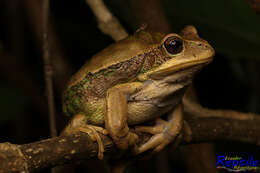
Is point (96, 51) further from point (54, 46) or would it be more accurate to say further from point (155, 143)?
point (155, 143)

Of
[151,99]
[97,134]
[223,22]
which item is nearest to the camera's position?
[97,134]

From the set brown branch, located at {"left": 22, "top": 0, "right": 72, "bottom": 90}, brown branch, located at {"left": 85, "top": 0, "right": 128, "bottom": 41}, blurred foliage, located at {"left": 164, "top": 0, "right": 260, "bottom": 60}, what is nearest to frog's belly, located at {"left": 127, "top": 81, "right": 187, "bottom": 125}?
brown branch, located at {"left": 85, "top": 0, "right": 128, "bottom": 41}

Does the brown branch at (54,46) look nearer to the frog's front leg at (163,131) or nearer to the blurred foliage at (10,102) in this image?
the blurred foliage at (10,102)

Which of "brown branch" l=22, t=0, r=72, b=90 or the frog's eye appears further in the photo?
"brown branch" l=22, t=0, r=72, b=90

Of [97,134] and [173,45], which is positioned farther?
[173,45]

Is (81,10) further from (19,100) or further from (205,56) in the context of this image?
(205,56)

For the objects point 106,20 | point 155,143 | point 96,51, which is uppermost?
point 106,20

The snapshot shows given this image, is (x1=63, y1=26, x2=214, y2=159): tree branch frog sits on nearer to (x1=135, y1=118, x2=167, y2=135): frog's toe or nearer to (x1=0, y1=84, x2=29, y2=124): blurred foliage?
(x1=135, y1=118, x2=167, y2=135): frog's toe

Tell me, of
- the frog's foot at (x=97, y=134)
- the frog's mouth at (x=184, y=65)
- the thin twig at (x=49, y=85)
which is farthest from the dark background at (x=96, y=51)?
the frog's foot at (x=97, y=134)

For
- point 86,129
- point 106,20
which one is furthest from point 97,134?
point 106,20
